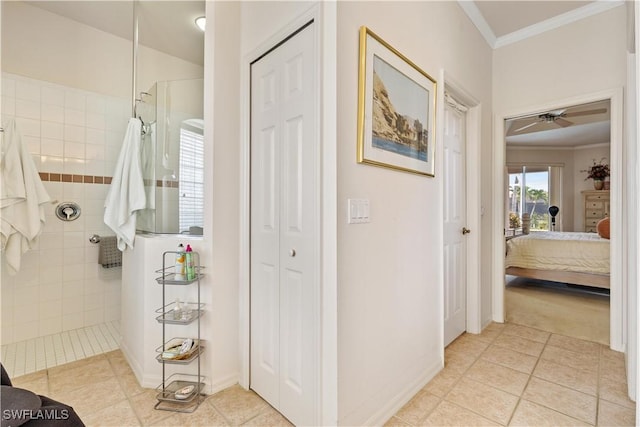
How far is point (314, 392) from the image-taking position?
1.38 metres

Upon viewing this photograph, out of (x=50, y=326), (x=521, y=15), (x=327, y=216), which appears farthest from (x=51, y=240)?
(x=521, y=15)

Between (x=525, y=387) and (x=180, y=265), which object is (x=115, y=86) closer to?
(x=180, y=265)

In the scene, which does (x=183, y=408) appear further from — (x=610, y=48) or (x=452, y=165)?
(x=610, y=48)

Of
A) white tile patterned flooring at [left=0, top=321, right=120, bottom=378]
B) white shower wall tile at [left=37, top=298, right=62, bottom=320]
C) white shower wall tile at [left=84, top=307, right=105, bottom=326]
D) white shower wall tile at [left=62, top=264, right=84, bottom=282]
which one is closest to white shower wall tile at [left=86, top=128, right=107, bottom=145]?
white shower wall tile at [left=62, top=264, right=84, bottom=282]

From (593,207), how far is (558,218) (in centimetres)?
69

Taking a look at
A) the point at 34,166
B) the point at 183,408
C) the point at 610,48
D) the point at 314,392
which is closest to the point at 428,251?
the point at 314,392

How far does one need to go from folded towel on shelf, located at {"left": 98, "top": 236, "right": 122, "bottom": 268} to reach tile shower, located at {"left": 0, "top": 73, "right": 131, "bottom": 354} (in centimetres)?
11

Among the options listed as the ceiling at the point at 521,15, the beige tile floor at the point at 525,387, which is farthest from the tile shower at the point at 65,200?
the ceiling at the point at 521,15

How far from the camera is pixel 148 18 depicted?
261 centimetres

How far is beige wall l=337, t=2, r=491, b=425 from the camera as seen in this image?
139cm

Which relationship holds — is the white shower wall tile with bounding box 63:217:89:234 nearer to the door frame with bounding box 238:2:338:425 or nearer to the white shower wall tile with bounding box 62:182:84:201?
the white shower wall tile with bounding box 62:182:84:201

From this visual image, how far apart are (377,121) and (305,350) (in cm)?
120

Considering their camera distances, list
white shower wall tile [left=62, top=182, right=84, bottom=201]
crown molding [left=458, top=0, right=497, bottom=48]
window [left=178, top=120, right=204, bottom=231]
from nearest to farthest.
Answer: window [left=178, top=120, right=204, bottom=231] → crown molding [left=458, top=0, right=497, bottom=48] → white shower wall tile [left=62, top=182, right=84, bottom=201]

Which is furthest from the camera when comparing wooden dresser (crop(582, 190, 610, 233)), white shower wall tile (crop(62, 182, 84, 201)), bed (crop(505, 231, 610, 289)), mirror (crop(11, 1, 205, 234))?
wooden dresser (crop(582, 190, 610, 233))
